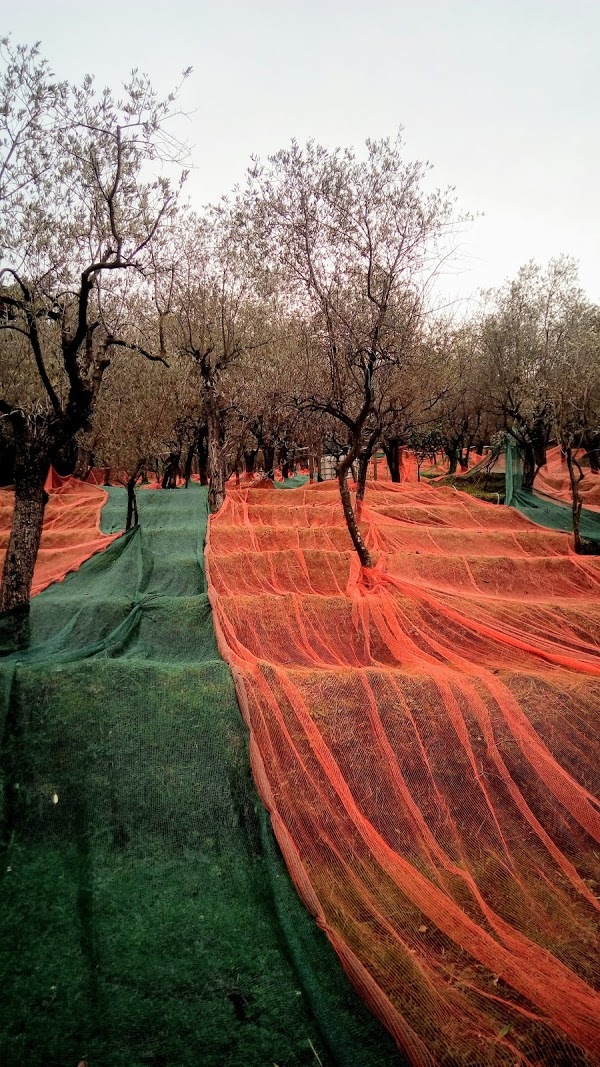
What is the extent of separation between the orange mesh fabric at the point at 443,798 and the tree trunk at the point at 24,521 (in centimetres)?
266

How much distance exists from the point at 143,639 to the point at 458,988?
597 centimetres

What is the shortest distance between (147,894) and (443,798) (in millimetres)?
2498

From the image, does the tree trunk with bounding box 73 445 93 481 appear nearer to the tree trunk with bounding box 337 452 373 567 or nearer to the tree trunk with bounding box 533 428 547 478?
the tree trunk with bounding box 337 452 373 567

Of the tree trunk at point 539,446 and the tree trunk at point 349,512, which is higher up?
the tree trunk at point 539,446

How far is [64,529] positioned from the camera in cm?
1733

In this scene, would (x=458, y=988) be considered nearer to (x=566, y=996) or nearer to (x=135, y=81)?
(x=566, y=996)

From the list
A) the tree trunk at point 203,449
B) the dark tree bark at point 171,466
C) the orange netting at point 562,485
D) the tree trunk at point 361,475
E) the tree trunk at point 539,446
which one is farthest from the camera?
the tree trunk at point 203,449

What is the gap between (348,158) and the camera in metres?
11.4

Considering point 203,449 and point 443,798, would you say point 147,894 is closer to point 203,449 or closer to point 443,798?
point 443,798

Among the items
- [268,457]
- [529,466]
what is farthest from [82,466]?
[529,466]

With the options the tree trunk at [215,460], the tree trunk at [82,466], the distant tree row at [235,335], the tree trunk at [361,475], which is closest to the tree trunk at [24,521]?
the distant tree row at [235,335]

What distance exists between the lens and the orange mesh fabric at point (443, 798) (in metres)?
3.91

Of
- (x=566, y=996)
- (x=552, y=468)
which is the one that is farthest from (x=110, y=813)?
(x=552, y=468)

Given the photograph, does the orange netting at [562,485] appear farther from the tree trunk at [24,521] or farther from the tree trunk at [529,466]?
the tree trunk at [24,521]
